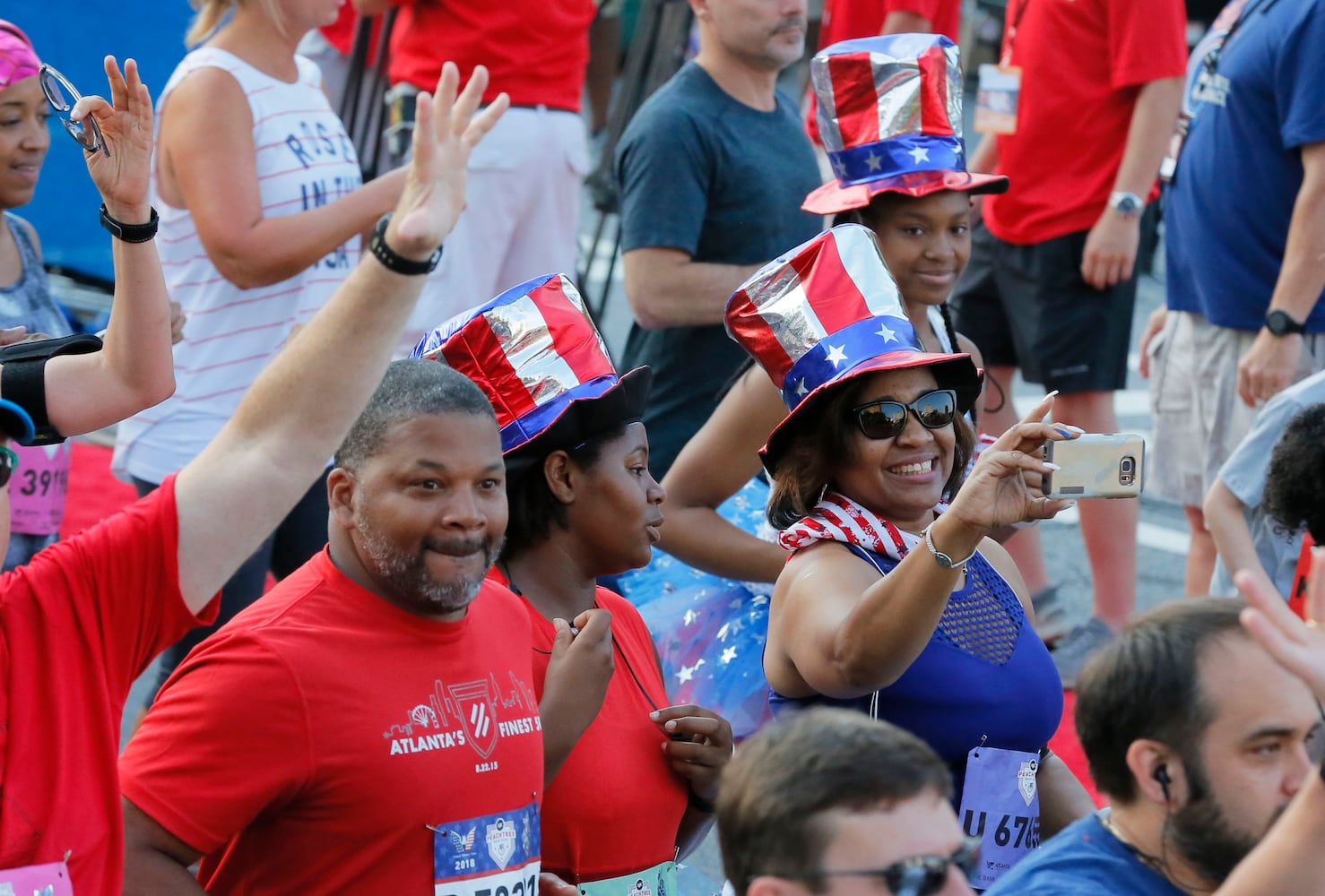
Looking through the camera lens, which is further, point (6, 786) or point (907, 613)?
point (907, 613)

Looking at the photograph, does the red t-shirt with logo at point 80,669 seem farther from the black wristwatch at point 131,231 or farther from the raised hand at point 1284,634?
the raised hand at point 1284,634

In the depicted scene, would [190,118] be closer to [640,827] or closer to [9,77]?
[9,77]

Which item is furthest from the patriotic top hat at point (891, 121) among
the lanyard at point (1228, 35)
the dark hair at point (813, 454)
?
the lanyard at point (1228, 35)

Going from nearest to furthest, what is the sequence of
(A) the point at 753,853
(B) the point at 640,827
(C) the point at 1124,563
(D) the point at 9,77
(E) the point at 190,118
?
(A) the point at 753,853 → (B) the point at 640,827 → (D) the point at 9,77 → (E) the point at 190,118 → (C) the point at 1124,563

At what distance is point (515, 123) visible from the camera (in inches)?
228

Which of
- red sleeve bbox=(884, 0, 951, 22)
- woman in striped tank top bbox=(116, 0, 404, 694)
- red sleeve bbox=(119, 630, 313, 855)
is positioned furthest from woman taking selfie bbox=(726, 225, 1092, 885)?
red sleeve bbox=(884, 0, 951, 22)

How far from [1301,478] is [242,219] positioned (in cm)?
237

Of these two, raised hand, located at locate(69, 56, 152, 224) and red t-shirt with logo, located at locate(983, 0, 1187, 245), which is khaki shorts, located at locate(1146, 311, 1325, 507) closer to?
red t-shirt with logo, located at locate(983, 0, 1187, 245)

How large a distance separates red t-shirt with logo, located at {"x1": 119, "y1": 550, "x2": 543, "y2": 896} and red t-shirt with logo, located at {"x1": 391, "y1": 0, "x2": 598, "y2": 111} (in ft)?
11.7

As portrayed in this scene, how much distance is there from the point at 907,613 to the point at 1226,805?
56cm

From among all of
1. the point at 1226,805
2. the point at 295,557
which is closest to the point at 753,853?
the point at 1226,805

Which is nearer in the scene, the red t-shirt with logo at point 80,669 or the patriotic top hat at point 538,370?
the red t-shirt with logo at point 80,669

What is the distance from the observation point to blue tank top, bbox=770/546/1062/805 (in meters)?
2.77

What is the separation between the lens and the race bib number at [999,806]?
2789mm
